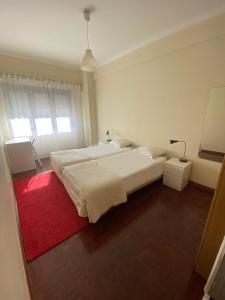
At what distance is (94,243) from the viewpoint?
1506 mm

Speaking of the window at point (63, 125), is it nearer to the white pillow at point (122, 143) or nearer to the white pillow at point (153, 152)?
the white pillow at point (122, 143)

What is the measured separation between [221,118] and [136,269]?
2365 mm

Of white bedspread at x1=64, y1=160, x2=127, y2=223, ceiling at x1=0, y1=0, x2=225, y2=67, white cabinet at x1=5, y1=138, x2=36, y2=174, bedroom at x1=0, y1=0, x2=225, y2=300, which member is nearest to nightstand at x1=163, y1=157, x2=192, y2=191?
bedroom at x1=0, y1=0, x2=225, y2=300

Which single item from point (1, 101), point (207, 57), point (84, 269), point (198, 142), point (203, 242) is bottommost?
point (84, 269)

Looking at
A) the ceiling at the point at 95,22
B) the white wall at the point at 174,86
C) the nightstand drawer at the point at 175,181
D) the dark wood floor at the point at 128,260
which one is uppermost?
the ceiling at the point at 95,22

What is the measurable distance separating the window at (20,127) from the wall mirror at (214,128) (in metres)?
4.12

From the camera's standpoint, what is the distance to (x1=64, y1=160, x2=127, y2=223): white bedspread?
1656 millimetres

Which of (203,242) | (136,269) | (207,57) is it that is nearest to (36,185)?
(136,269)

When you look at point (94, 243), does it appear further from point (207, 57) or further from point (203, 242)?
point (207, 57)

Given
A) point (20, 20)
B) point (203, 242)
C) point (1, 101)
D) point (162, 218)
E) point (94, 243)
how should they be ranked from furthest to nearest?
point (1, 101)
point (20, 20)
point (162, 218)
point (94, 243)
point (203, 242)

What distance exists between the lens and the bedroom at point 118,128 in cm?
118

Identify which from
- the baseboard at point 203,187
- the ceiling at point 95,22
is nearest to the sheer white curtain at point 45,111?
the ceiling at point 95,22

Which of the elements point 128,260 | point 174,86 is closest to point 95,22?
point 174,86

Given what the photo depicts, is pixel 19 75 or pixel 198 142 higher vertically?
pixel 19 75
